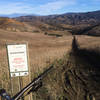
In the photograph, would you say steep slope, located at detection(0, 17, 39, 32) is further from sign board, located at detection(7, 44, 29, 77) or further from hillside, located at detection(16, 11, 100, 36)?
sign board, located at detection(7, 44, 29, 77)

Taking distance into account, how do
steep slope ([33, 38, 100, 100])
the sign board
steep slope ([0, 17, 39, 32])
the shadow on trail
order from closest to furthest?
1. the sign board
2. steep slope ([33, 38, 100, 100])
3. the shadow on trail
4. steep slope ([0, 17, 39, 32])

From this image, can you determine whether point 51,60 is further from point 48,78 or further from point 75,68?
point 48,78

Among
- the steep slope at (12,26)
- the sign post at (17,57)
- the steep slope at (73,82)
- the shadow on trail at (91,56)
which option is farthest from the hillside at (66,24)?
the sign post at (17,57)

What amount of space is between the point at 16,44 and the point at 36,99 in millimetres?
2475

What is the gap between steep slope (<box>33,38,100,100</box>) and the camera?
4684mm

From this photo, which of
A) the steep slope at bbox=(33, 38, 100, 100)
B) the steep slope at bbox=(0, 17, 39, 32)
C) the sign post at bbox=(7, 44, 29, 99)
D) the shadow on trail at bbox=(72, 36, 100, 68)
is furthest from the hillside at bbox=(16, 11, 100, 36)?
the sign post at bbox=(7, 44, 29, 99)

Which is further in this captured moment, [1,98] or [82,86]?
[82,86]

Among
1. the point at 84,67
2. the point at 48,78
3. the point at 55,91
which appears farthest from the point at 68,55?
the point at 55,91

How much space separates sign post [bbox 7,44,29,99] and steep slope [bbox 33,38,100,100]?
6.70 feet

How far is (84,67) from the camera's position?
7.09 meters

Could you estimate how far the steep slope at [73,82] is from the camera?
468 centimetres

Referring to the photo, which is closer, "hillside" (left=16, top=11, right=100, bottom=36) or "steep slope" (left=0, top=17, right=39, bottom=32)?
"steep slope" (left=0, top=17, right=39, bottom=32)

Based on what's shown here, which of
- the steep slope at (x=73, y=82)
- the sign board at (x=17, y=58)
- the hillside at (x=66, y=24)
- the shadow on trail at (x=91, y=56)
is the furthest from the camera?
the hillside at (x=66, y=24)

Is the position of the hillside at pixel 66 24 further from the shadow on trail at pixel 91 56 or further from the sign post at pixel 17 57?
the sign post at pixel 17 57
